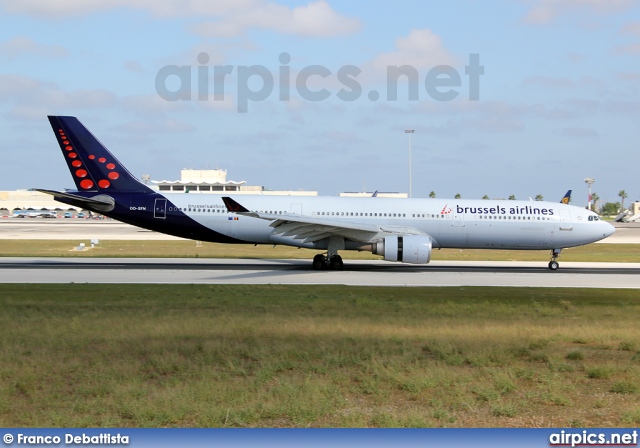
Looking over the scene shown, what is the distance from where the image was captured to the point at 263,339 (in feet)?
45.6

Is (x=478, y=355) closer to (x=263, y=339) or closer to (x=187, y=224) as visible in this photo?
(x=263, y=339)

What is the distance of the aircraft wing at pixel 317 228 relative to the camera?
2970 cm

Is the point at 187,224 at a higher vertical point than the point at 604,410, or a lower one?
higher

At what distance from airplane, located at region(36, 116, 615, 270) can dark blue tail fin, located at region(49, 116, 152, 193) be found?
0.16 ft

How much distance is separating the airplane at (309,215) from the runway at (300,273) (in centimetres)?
141

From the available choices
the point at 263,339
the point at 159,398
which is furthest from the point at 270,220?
the point at 159,398

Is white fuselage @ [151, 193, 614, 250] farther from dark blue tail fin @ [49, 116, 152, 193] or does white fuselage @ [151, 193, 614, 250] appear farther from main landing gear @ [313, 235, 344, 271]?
dark blue tail fin @ [49, 116, 152, 193]

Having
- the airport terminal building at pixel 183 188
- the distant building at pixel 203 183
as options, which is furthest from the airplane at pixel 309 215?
the distant building at pixel 203 183

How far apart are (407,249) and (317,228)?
4.10 metres

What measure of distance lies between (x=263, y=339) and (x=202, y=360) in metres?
2.16

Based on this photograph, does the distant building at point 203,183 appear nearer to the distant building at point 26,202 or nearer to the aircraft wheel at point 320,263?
the distant building at point 26,202

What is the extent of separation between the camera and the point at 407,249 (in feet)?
→ 96.9

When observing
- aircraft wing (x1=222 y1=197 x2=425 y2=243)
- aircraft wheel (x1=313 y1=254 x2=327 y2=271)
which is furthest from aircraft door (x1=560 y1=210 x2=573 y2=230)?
aircraft wheel (x1=313 y1=254 x2=327 y2=271)

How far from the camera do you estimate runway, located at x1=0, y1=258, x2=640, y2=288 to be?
26.5 m
